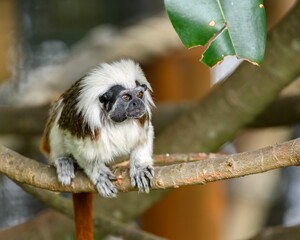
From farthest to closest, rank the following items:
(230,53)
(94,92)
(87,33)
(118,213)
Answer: (87,33), (118,213), (94,92), (230,53)

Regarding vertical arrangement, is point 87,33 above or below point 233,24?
above

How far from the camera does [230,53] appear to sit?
1565 mm

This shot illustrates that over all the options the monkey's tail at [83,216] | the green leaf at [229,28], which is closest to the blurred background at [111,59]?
the monkey's tail at [83,216]

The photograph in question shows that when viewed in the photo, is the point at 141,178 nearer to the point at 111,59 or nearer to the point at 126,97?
the point at 126,97

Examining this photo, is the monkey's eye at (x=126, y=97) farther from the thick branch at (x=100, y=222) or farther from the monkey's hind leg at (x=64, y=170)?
the thick branch at (x=100, y=222)

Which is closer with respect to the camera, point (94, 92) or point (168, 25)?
point (94, 92)

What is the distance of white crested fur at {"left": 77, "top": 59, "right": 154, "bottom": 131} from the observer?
193 cm

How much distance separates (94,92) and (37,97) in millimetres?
1565

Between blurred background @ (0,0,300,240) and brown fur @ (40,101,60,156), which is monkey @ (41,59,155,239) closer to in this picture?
brown fur @ (40,101,60,156)

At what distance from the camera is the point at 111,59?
10.7 feet

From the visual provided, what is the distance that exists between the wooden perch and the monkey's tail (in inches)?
3.5

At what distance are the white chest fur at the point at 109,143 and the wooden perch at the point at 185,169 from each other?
0.05 m

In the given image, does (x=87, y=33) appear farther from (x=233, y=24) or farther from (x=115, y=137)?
(x=233, y=24)

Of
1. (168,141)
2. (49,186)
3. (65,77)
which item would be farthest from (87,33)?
(49,186)
